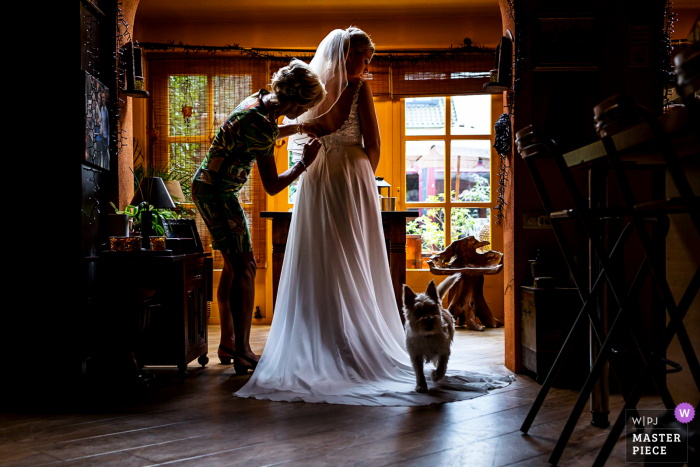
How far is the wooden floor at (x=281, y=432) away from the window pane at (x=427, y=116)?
3695mm

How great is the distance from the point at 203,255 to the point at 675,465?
2.78m

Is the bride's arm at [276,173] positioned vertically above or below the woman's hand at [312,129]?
below

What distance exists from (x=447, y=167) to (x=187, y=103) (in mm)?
2754

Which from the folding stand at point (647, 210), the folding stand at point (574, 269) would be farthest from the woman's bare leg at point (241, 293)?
the folding stand at point (647, 210)

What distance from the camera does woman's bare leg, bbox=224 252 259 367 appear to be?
319 centimetres

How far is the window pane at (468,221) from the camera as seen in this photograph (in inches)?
239

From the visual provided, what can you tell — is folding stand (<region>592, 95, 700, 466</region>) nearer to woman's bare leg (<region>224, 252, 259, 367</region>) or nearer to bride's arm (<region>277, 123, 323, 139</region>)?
bride's arm (<region>277, 123, 323, 139</region>)

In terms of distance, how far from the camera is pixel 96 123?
3.21m

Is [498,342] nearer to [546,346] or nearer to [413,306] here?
[546,346]

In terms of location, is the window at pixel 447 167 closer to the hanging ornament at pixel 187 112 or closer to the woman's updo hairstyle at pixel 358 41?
the hanging ornament at pixel 187 112

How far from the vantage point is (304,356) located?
2.96 metres

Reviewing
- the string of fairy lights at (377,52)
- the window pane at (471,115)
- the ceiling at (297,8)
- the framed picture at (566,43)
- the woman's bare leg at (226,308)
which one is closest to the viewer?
the framed picture at (566,43)

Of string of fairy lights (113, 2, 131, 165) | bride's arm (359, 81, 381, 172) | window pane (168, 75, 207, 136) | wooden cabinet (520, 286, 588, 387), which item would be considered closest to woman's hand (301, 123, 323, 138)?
bride's arm (359, 81, 381, 172)

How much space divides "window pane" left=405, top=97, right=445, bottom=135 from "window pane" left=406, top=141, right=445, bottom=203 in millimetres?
141
